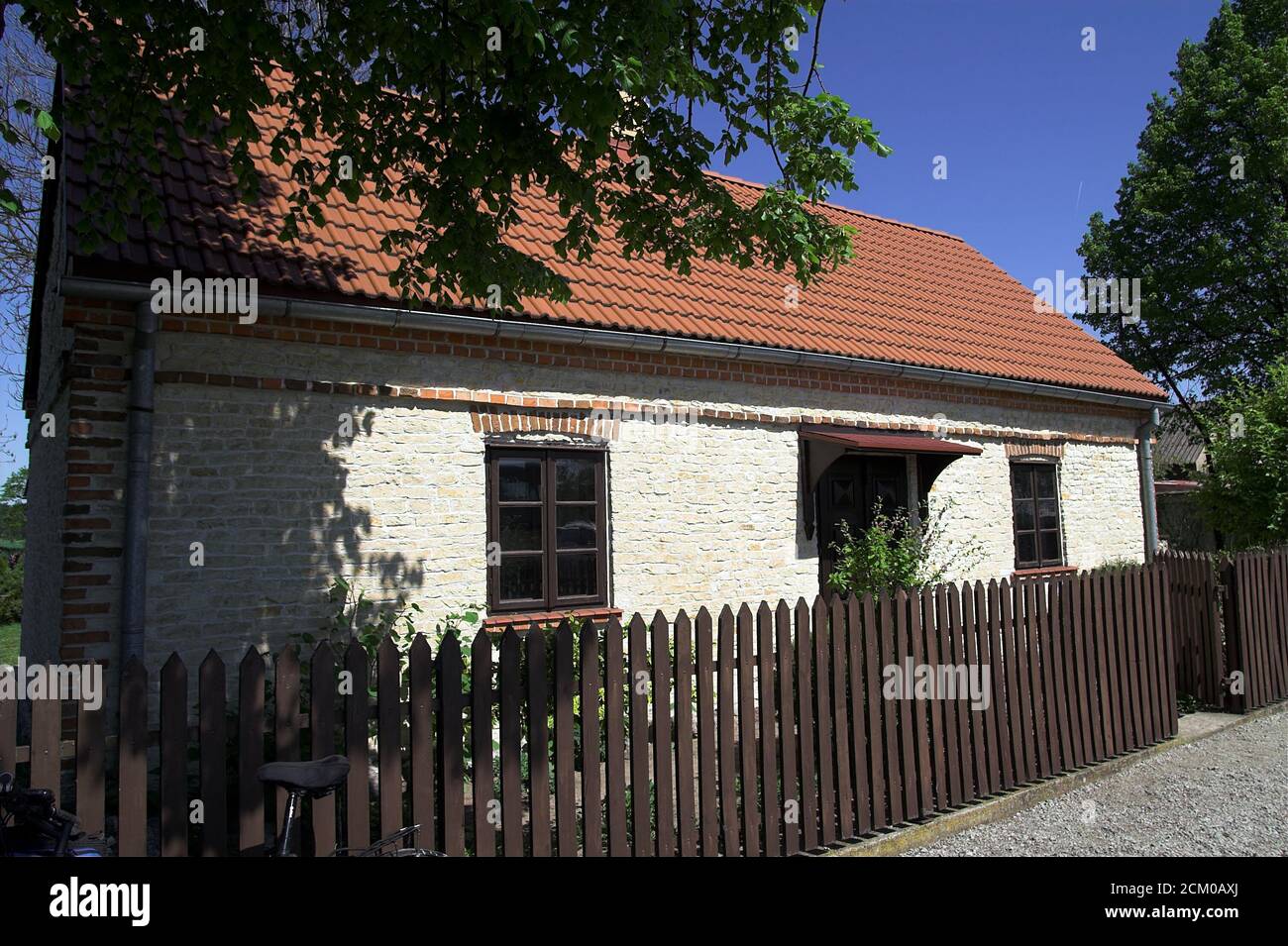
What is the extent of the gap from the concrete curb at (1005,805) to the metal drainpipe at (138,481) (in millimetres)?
4394

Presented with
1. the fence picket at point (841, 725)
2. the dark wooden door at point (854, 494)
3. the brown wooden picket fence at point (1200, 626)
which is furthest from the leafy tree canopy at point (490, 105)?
the brown wooden picket fence at point (1200, 626)

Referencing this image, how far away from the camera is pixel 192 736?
646 centimetres

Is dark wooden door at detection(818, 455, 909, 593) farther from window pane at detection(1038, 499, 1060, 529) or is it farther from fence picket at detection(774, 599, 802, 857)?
fence picket at detection(774, 599, 802, 857)

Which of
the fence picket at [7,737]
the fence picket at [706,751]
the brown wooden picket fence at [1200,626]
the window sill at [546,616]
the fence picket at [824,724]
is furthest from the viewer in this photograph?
the brown wooden picket fence at [1200,626]

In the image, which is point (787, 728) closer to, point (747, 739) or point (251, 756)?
point (747, 739)

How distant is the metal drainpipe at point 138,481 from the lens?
18.2ft

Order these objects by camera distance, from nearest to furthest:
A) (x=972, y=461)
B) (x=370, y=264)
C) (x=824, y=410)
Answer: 1. (x=370, y=264)
2. (x=824, y=410)
3. (x=972, y=461)

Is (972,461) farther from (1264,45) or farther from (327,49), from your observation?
(1264,45)

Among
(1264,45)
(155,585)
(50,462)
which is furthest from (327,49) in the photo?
(1264,45)

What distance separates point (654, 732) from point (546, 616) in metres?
3.07

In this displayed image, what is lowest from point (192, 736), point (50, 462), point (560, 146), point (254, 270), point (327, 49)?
point (192, 736)

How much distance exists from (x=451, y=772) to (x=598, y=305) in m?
5.03

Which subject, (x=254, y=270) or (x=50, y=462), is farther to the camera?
(x=50, y=462)

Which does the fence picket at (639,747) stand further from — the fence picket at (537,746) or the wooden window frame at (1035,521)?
the wooden window frame at (1035,521)
